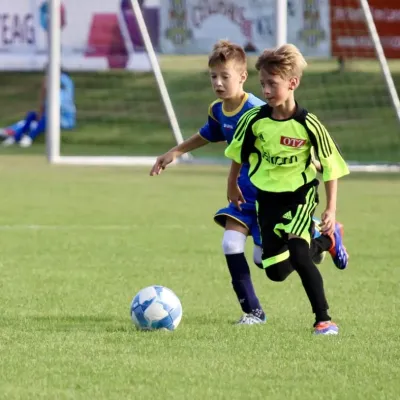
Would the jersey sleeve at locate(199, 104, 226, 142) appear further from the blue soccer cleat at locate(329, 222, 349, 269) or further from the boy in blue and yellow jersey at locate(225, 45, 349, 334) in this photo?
the blue soccer cleat at locate(329, 222, 349, 269)

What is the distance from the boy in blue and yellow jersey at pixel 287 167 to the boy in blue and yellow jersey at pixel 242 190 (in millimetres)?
320

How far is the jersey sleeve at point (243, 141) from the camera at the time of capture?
668 cm

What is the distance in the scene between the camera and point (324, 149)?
A: 649cm

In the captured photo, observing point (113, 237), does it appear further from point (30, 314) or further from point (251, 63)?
point (251, 63)

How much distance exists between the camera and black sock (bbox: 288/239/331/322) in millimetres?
6520

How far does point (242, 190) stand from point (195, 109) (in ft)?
39.7

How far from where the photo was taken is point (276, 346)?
6.11 metres

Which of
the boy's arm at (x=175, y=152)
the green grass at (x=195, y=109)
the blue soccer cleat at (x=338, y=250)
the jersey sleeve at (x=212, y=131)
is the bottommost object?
the green grass at (x=195, y=109)

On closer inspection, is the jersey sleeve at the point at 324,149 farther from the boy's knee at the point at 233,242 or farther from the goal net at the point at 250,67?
the goal net at the point at 250,67

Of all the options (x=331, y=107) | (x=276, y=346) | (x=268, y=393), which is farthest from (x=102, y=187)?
(x=268, y=393)

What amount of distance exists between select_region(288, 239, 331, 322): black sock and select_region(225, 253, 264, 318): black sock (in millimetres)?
491

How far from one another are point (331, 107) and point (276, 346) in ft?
41.2

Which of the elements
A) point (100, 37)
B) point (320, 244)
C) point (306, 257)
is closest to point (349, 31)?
point (100, 37)

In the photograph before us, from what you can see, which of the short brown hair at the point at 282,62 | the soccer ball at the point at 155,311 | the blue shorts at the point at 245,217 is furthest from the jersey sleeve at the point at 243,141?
the soccer ball at the point at 155,311
